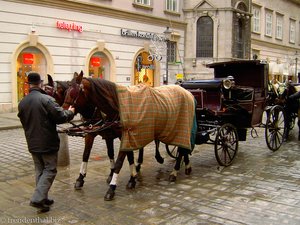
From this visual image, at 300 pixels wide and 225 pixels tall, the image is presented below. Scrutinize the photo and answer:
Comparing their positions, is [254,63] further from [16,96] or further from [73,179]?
[16,96]

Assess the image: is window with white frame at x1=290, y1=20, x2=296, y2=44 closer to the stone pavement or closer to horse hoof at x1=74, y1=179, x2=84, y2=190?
the stone pavement

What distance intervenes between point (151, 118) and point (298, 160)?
3928 millimetres

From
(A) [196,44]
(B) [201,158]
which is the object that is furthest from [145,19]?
(B) [201,158]

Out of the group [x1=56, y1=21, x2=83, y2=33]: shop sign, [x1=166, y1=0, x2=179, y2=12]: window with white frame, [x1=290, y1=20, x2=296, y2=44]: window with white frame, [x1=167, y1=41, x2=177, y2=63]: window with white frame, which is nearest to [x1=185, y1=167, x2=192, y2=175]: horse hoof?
[x1=56, y1=21, x2=83, y2=33]: shop sign

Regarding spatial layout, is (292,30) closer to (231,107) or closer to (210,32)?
(210,32)

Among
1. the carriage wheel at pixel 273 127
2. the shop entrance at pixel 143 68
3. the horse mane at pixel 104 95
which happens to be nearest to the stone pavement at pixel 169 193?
the carriage wheel at pixel 273 127

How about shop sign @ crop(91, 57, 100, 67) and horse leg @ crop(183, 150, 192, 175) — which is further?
shop sign @ crop(91, 57, 100, 67)

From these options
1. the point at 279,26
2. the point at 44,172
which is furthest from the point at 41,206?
the point at 279,26

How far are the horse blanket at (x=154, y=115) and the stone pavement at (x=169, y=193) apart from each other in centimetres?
77

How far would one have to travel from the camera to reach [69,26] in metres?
19.0

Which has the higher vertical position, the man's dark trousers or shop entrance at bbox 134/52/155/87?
shop entrance at bbox 134/52/155/87

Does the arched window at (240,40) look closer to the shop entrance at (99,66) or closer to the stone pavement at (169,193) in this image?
the shop entrance at (99,66)

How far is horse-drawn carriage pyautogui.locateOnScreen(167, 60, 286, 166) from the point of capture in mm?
7629

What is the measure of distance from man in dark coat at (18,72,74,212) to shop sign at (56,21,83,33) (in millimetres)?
14255
